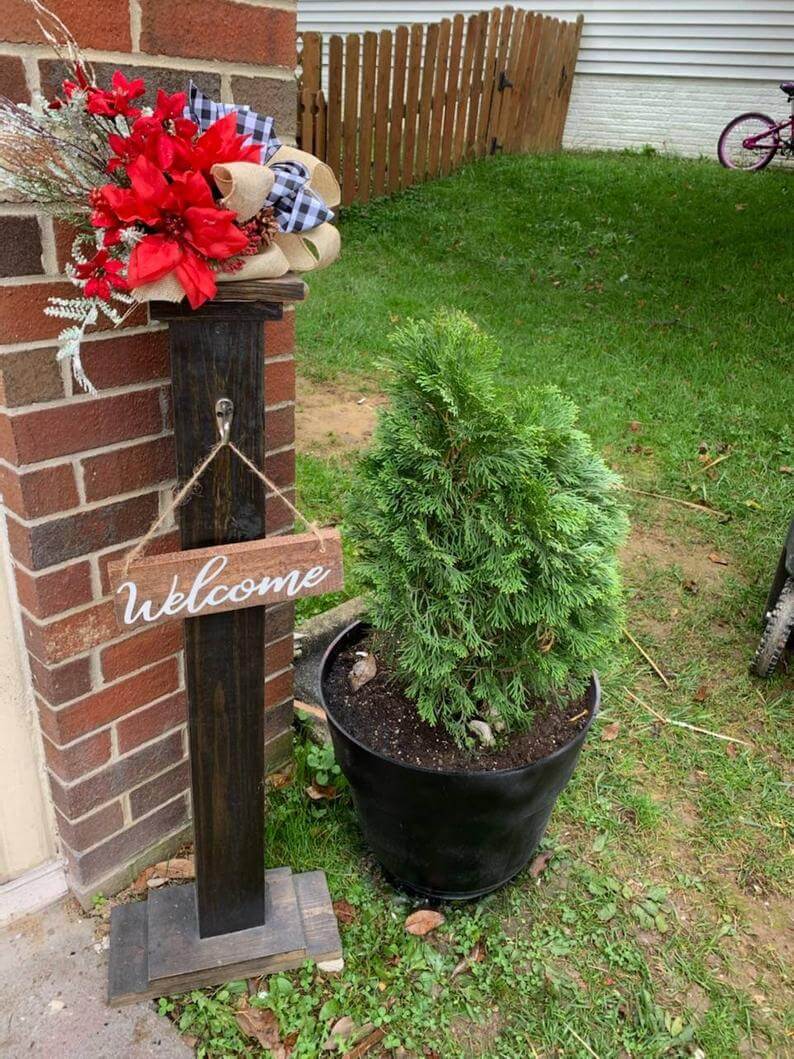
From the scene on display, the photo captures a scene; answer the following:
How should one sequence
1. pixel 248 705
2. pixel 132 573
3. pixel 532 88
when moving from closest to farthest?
1. pixel 132 573
2. pixel 248 705
3. pixel 532 88

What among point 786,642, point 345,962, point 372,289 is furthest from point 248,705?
point 372,289

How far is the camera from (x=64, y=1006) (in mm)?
1761

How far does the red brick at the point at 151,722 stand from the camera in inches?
72.7

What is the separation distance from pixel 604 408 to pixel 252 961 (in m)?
3.89

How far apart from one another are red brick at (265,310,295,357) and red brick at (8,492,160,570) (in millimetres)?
430

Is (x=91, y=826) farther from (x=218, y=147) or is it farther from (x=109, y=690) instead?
(x=218, y=147)

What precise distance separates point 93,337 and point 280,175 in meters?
0.49

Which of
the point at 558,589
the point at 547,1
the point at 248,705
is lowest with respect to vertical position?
the point at 248,705

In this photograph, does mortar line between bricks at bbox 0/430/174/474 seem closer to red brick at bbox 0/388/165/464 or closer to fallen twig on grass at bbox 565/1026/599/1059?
red brick at bbox 0/388/165/464

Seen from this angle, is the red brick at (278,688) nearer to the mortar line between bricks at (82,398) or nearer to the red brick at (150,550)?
the red brick at (150,550)

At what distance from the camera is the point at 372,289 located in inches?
263

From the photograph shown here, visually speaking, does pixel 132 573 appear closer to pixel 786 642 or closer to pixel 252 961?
pixel 252 961

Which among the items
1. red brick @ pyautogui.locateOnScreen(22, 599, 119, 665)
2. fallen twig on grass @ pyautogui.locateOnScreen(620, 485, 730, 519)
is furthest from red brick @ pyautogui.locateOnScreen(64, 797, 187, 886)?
fallen twig on grass @ pyautogui.locateOnScreen(620, 485, 730, 519)

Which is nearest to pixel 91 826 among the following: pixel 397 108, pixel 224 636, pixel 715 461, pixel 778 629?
pixel 224 636
